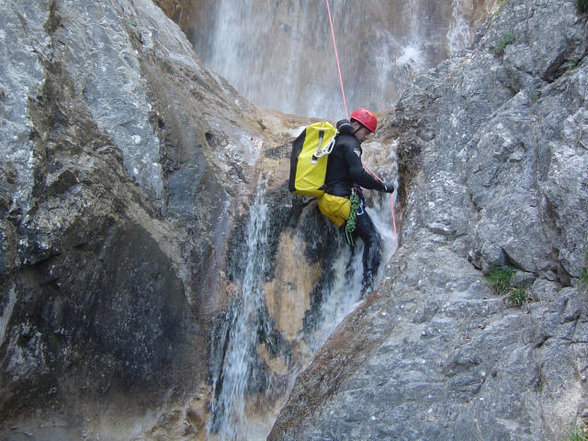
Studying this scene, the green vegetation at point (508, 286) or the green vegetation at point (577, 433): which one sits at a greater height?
the green vegetation at point (508, 286)

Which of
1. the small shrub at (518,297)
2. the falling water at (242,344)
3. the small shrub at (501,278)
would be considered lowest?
the falling water at (242,344)

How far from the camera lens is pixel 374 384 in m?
5.90

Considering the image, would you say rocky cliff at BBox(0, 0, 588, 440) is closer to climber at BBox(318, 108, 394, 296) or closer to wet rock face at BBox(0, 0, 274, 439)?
wet rock face at BBox(0, 0, 274, 439)

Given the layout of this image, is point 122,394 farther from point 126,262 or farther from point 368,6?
point 368,6

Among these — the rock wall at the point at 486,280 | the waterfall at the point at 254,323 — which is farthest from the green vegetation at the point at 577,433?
the waterfall at the point at 254,323

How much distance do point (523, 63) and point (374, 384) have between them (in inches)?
159

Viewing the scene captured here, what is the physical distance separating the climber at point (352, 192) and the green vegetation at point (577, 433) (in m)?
3.54

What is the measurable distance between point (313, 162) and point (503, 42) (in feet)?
8.75

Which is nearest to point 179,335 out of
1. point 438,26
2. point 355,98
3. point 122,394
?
point 122,394

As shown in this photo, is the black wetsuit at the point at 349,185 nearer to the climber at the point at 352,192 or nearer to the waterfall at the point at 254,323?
the climber at the point at 352,192

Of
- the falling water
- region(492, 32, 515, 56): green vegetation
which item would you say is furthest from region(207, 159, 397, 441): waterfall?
region(492, 32, 515, 56): green vegetation

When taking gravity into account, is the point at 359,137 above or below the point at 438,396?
above

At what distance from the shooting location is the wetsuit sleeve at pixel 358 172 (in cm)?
776

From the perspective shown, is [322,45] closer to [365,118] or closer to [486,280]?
[365,118]
